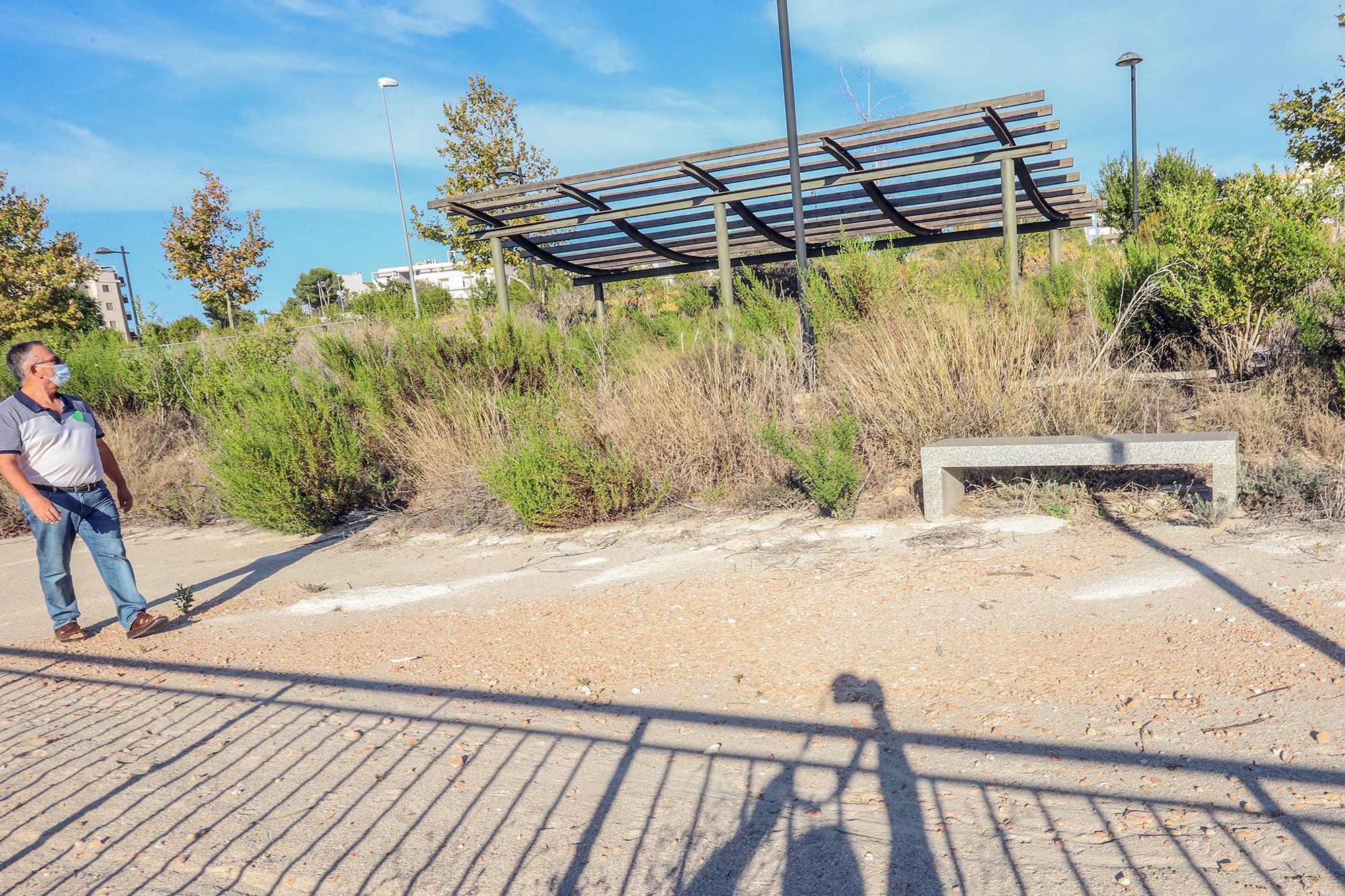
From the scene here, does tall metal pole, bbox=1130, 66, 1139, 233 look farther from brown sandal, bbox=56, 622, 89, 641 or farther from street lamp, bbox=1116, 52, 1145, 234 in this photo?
brown sandal, bbox=56, 622, 89, 641

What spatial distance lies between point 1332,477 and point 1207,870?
12.6 ft

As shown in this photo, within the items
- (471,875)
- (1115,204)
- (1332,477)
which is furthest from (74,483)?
(1115,204)

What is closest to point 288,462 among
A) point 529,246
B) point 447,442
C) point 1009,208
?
point 447,442

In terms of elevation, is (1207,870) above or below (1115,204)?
below

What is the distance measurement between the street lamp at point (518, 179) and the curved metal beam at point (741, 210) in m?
5.11

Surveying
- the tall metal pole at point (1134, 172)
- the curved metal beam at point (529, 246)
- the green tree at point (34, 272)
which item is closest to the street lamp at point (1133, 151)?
the tall metal pole at point (1134, 172)

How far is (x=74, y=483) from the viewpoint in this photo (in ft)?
16.8

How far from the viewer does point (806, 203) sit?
11.8 metres

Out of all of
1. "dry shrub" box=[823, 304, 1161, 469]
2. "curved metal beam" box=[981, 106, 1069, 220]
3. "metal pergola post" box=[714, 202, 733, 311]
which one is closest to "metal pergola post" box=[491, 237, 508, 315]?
"metal pergola post" box=[714, 202, 733, 311]

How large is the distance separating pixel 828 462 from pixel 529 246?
812 cm

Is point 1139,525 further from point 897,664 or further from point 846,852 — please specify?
point 846,852

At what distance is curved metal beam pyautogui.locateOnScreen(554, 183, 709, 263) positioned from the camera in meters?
10.9

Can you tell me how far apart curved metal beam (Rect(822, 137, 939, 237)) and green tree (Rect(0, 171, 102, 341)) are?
56.2ft

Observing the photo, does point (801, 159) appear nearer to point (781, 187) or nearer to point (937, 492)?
point (781, 187)
